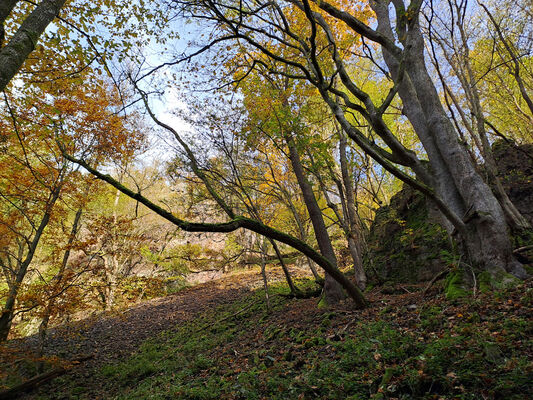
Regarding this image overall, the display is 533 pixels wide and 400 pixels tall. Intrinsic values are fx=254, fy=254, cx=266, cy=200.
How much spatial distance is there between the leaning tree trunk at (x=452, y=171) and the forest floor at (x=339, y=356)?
2.12ft

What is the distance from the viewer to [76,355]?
8.86 meters

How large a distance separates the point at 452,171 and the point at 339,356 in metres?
3.62

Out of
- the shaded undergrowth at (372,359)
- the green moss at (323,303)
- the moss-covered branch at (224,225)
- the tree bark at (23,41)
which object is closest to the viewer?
the shaded undergrowth at (372,359)

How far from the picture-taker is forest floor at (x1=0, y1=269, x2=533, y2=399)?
222 cm

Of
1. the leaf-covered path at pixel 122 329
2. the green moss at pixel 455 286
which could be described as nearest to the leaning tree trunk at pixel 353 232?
the green moss at pixel 455 286

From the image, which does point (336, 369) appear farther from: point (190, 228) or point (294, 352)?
point (190, 228)

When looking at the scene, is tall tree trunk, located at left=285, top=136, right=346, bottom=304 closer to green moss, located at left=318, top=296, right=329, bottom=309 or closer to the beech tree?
green moss, located at left=318, top=296, right=329, bottom=309

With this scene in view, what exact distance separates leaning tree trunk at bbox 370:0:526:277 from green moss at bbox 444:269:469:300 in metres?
0.36

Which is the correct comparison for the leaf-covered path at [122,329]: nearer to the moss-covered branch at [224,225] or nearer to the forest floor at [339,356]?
the forest floor at [339,356]

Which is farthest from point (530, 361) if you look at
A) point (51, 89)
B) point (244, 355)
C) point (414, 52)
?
point (51, 89)

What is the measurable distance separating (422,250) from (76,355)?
11.9 m

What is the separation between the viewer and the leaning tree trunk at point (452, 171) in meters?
3.96

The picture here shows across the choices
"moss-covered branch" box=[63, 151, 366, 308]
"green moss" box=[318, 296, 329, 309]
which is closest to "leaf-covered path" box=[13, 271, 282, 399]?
"moss-covered branch" box=[63, 151, 366, 308]

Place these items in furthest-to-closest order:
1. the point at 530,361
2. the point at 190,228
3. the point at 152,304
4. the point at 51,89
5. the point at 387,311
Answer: the point at 152,304, the point at 51,89, the point at 387,311, the point at 190,228, the point at 530,361
